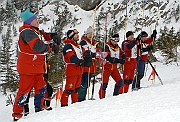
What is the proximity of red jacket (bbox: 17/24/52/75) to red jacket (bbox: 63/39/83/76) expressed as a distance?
2.67ft

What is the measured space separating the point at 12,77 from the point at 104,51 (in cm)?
1804

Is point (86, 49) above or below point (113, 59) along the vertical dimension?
above

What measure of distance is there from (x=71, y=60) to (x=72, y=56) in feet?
0.25

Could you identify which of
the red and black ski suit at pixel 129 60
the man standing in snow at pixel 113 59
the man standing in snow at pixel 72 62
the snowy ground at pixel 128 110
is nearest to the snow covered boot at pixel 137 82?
the red and black ski suit at pixel 129 60

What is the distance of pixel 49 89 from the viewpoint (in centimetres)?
542

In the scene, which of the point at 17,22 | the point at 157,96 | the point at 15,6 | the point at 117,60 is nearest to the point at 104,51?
the point at 117,60

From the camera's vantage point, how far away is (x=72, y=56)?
5.21 metres

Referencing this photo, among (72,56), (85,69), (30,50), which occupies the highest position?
(30,50)

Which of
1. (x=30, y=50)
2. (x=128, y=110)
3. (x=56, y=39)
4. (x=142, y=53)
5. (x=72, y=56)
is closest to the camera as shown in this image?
(x=128, y=110)

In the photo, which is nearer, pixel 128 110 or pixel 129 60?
pixel 128 110

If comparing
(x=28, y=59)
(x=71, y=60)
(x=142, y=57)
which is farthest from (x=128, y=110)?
(x=142, y=57)

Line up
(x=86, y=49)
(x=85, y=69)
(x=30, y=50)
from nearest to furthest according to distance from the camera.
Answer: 1. (x=30, y=50)
2. (x=86, y=49)
3. (x=85, y=69)

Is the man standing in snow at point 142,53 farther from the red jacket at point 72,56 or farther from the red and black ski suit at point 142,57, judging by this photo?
the red jacket at point 72,56

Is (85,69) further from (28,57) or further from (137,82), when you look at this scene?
(28,57)
